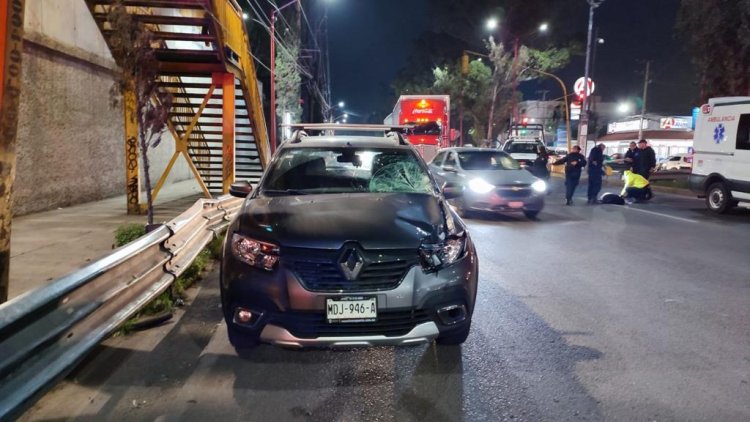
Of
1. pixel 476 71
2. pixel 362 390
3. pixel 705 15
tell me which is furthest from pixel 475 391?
pixel 476 71

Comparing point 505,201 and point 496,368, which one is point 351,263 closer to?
point 496,368

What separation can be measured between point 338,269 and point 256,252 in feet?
1.97

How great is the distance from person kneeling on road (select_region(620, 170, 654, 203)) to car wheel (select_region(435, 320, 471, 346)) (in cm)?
1387

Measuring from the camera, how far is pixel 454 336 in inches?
161

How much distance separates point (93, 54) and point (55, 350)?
11318 mm

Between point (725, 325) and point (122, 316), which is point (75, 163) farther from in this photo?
point (725, 325)

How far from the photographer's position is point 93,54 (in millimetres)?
12641

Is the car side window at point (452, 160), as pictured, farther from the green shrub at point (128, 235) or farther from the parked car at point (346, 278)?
the parked car at point (346, 278)

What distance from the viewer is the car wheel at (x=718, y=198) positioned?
13.4 meters

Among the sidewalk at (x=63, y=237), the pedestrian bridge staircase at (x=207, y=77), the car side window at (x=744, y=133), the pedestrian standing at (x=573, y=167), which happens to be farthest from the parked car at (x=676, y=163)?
the sidewalk at (x=63, y=237)

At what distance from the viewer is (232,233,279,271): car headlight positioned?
3838mm

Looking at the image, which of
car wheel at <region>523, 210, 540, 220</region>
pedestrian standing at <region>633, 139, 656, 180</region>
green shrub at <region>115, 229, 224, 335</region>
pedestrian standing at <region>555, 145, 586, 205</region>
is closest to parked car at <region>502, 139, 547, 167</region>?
pedestrian standing at <region>633, 139, 656, 180</region>

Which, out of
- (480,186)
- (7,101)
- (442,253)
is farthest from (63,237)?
(480,186)

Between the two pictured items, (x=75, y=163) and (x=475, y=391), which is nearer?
(x=475, y=391)
